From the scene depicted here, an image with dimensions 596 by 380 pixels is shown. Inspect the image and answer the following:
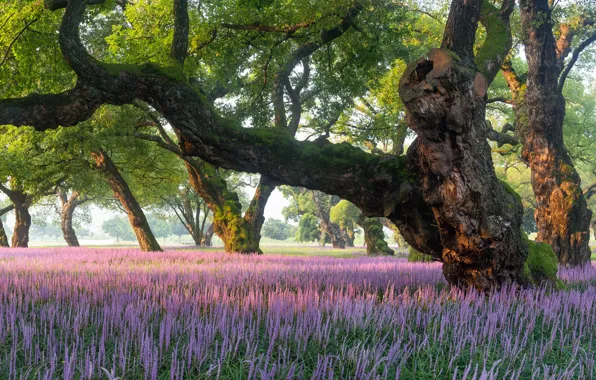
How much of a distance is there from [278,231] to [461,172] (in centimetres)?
11266

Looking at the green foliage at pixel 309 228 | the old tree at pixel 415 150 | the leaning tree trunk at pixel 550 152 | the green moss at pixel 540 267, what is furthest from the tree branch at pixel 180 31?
the green foliage at pixel 309 228

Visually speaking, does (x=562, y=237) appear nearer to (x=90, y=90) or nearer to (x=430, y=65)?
(x=430, y=65)

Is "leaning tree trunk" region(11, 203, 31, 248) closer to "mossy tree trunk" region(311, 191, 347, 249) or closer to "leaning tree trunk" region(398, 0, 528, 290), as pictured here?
"mossy tree trunk" region(311, 191, 347, 249)

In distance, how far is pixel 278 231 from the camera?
118m

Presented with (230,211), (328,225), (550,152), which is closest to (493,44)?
(550,152)

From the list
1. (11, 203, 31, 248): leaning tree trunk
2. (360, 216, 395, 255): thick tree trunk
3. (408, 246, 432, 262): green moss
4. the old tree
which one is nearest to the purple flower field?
the old tree

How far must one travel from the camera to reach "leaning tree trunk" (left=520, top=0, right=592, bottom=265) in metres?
13.0

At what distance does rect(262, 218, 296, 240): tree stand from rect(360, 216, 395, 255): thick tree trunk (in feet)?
296

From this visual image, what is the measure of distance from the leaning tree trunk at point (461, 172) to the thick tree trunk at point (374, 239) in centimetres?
1790

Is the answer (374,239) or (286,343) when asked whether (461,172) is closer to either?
(286,343)

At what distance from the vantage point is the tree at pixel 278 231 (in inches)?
4569

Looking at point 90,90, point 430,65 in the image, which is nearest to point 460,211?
point 430,65

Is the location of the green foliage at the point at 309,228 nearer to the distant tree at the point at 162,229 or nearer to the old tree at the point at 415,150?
the old tree at the point at 415,150

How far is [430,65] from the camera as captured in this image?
223 inches
